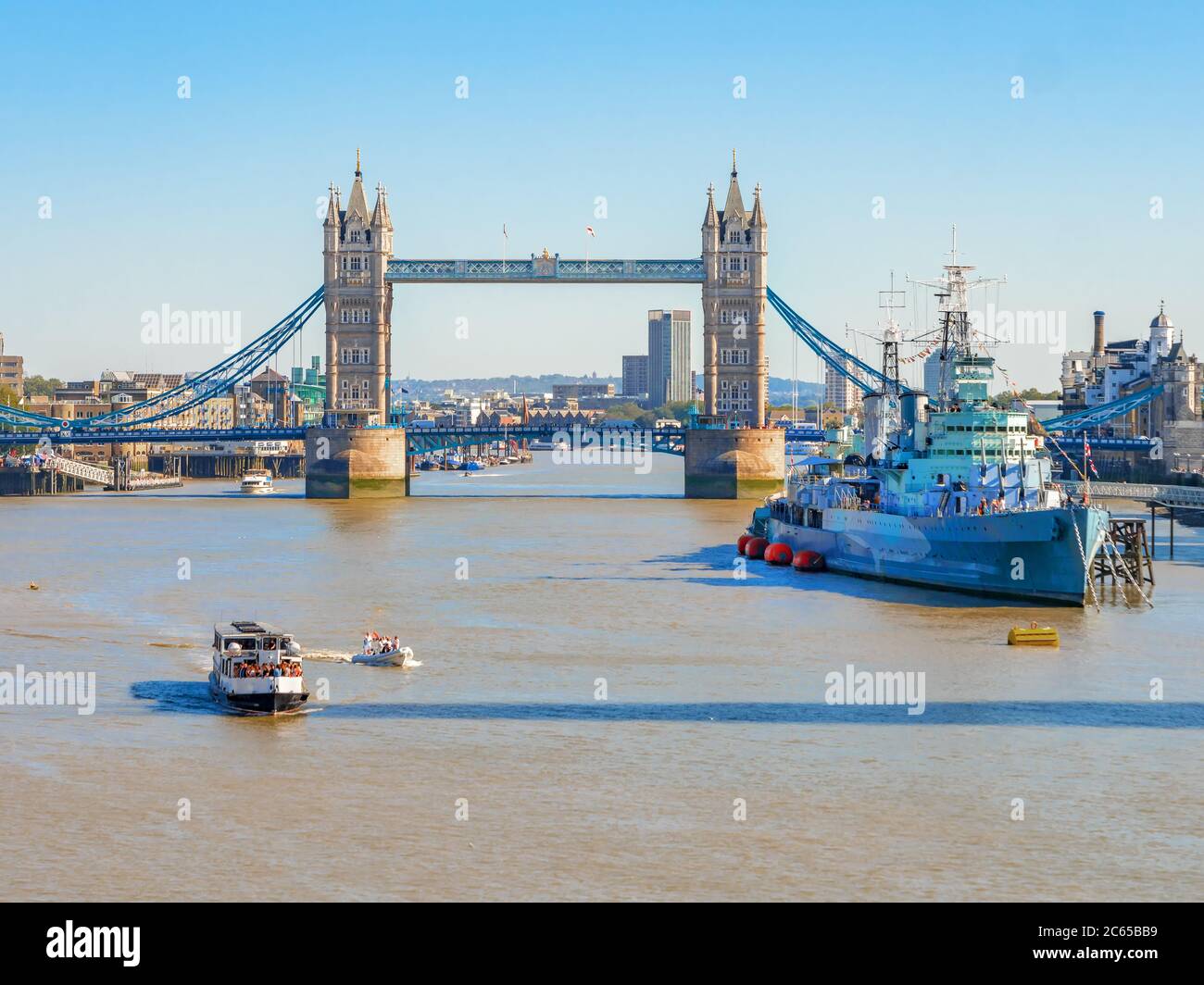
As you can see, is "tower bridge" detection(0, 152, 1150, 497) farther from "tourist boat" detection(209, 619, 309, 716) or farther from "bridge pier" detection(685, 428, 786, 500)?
"tourist boat" detection(209, 619, 309, 716)

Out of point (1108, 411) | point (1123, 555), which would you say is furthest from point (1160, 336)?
point (1123, 555)

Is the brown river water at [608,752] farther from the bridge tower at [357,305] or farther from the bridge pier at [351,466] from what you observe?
the bridge tower at [357,305]

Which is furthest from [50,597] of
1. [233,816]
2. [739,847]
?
[739,847]

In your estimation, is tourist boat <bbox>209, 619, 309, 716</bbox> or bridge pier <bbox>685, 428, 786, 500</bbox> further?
bridge pier <bbox>685, 428, 786, 500</bbox>

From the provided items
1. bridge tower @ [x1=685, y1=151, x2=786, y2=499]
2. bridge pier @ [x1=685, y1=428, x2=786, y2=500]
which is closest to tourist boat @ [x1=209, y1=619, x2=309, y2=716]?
bridge pier @ [x1=685, y1=428, x2=786, y2=500]

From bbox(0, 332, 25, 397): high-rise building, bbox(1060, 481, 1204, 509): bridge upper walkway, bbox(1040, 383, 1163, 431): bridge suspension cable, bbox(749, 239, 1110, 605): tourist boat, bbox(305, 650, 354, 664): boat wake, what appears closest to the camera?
bbox(305, 650, 354, 664): boat wake

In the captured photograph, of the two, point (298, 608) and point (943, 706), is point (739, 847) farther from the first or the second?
point (298, 608)

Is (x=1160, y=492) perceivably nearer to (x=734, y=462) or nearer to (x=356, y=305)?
(x=734, y=462)
